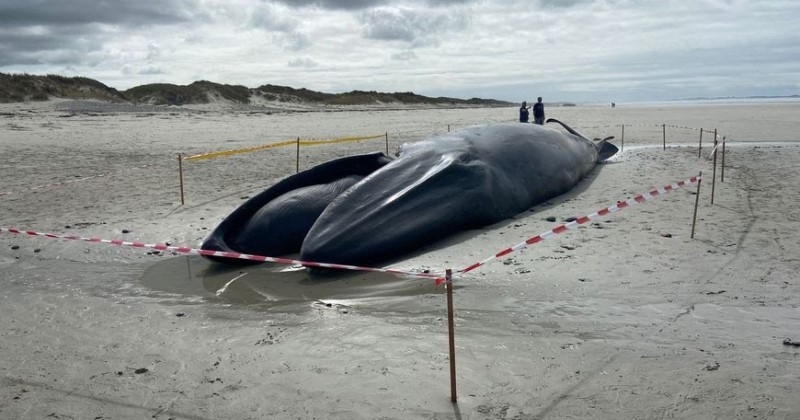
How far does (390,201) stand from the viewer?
6.81 metres

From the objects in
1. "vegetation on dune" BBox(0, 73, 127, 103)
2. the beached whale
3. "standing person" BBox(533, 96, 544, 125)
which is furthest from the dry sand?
"vegetation on dune" BBox(0, 73, 127, 103)

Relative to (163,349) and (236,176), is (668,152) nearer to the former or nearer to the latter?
(236,176)

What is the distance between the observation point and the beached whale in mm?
6547

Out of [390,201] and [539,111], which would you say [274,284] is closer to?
[390,201]

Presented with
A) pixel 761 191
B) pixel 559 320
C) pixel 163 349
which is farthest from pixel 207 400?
pixel 761 191

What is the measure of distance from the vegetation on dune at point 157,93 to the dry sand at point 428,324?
3672 cm

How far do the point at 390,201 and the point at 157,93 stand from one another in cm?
5298

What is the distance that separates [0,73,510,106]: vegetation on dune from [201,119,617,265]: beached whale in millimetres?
38401

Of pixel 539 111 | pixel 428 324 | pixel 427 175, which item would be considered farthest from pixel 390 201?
pixel 539 111

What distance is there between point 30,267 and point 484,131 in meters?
5.81

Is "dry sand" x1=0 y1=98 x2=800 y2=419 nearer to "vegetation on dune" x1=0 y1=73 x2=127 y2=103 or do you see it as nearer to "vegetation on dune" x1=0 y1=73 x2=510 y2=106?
"vegetation on dune" x1=0 y1=73 x2=127 y2=103

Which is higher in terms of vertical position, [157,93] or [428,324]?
[157,93]

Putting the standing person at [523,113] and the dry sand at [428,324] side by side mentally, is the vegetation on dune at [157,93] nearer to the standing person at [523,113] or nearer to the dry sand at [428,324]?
the standing person at [523,113]

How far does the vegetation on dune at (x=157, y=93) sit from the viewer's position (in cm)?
4131
